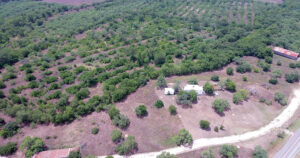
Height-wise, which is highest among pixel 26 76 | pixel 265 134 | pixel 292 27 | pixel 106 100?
pixel 292 27

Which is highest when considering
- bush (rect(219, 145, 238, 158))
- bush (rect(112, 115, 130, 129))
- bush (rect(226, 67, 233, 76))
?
bush (rect(226, 67, 233, 76))

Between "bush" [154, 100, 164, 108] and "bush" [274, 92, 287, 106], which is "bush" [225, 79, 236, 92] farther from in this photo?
"bush" [154, 100, 164, 108]

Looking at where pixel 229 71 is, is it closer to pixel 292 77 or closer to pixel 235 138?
pixel 292 77

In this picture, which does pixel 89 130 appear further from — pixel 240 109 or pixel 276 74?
pixel 276 74

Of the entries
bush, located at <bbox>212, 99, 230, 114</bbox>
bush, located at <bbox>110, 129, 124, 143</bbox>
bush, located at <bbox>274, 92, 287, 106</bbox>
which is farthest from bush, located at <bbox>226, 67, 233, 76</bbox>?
bush, located at <bbox>110, 129, 124, 143</bbox>

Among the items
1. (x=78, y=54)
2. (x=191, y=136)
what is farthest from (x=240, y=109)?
(x=78, y=54)

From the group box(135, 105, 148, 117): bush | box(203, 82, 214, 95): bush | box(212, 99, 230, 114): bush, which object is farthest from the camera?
box(203, 82, 214, 95): bush

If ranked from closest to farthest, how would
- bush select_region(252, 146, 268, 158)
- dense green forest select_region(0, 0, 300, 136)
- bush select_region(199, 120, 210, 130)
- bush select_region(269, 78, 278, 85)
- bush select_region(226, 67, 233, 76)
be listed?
bush select_region(252, 146, 268, 158) < bush select_region(199, 120, 210, 130) < dense green forest select_region(0, 0, 300, 136) < bush select_region(269, 78, 278, 85) < bush select_region(226, 67, 233, 76)
